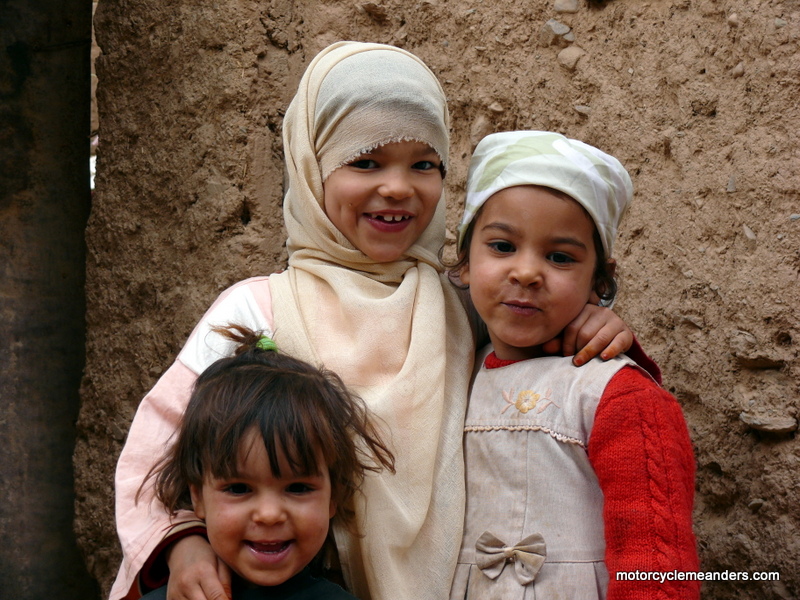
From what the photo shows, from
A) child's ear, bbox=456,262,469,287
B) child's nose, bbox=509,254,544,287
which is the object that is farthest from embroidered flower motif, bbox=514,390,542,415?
child's ear, bbox=456,262,469,287

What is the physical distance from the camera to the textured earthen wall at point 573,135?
2.51 m

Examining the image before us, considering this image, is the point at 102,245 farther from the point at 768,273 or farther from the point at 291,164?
the point at 768,273

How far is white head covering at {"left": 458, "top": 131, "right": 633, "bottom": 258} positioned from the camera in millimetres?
2141

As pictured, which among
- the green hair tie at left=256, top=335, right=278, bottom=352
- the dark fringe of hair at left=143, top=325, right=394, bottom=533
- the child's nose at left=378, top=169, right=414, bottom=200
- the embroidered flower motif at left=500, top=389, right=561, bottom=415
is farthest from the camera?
the child's nose at left=378, top=169, right=414, bottom=200

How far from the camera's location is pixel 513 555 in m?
2.06

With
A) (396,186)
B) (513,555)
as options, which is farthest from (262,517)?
(396,186)

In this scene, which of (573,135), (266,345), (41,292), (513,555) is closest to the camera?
(513,555)

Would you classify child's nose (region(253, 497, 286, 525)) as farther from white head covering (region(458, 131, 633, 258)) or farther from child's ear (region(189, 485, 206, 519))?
white head covering (region(458, 131, 633, 258))

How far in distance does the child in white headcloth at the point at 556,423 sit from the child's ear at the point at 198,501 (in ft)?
1.84

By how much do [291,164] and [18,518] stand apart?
6.08 feet

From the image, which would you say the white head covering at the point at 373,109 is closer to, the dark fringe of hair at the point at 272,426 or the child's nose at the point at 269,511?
the dark fringe of hair at the point at 272,426

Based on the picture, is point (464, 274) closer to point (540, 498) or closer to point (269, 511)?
point (540, 498)

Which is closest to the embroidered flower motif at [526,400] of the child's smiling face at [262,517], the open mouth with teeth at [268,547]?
the child's smiling face at [262,517]

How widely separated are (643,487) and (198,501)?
2.95 feet
